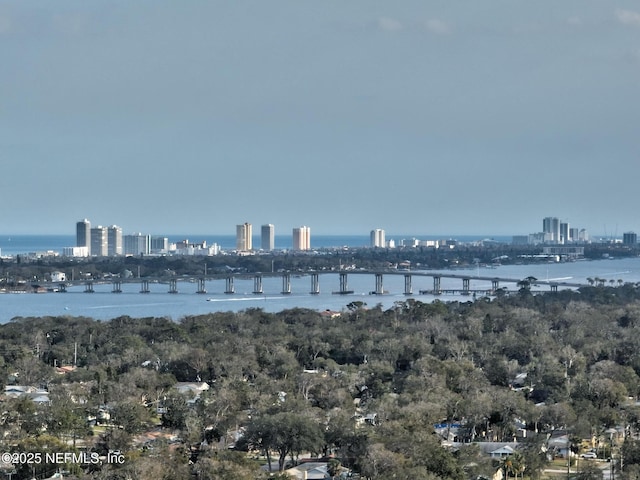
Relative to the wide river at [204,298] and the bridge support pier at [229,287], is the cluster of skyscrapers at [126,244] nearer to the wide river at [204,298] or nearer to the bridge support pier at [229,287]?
the wide river at [204,298]

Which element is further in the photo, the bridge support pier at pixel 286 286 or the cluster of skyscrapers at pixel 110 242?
the cluster of skyscrapers at pixel 110 242

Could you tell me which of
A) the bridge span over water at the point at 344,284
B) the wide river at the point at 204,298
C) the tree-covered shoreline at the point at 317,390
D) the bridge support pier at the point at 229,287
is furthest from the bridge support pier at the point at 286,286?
the tree-covered shoreline at the point at 317,390

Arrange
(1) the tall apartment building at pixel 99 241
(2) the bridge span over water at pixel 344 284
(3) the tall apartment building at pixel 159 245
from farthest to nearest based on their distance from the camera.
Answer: (3) the tall apartment building at pixel 159 245
(1) the tall apartment building at pixel 99 241
(2) the bridge span over water at pixel 344 284

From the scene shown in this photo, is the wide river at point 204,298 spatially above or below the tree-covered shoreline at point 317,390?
below

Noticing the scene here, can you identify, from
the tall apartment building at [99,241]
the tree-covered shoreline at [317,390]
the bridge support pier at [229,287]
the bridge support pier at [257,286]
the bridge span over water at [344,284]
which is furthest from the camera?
the tall apartment building at [99,241]

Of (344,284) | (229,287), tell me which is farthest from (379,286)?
(229,287)

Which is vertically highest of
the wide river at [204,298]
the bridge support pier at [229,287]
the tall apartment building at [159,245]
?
the tall apartment building at [159,245]

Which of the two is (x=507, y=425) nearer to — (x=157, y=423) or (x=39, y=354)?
(x=157, y=423)
